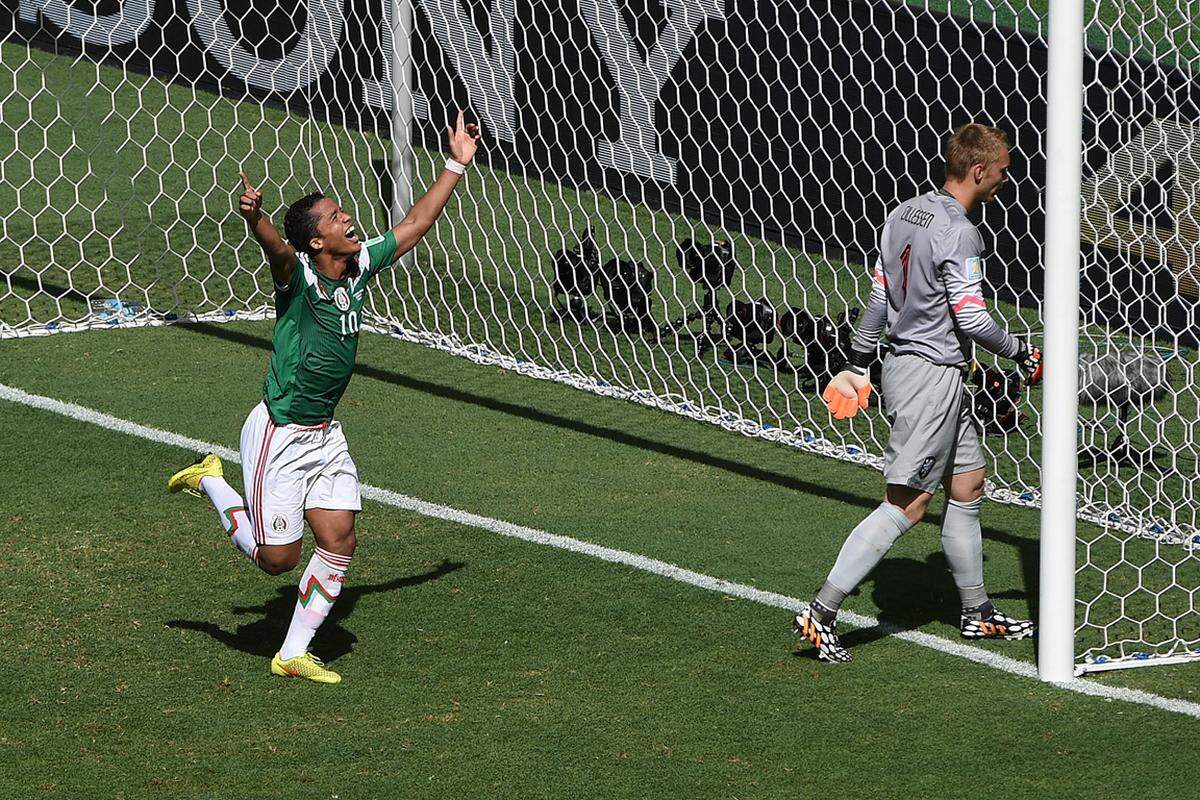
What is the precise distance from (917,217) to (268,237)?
198 centimetres

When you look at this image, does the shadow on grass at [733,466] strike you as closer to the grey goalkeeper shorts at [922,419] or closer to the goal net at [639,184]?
the goal net at [639,184]

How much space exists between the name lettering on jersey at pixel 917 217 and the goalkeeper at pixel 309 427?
1.70 m

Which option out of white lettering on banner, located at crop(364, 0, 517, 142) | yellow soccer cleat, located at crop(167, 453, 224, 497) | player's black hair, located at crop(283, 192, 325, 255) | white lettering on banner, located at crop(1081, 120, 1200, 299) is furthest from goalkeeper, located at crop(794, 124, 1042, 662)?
white lettering on banner, located at crop(364, 0, 517, 142)

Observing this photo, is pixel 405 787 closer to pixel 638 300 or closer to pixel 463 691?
pixel 463 691

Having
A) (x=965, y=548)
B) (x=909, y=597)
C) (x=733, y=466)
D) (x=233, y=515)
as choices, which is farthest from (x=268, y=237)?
(x=733, y=466)

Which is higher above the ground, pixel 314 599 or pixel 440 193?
pixel 440 193

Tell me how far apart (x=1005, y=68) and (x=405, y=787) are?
295 inches

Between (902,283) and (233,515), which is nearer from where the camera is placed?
(902,283)

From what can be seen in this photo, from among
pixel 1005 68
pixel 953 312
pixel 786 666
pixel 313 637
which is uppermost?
pixel 1005 68

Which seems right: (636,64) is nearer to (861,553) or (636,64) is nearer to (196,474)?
(196,474)

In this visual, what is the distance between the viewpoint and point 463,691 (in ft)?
16.6

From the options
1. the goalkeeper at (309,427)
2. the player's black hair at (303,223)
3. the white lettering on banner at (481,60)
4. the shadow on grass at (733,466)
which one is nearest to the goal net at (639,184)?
the white lettering on banner at (481,60)

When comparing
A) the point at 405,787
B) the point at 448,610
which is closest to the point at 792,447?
the point at 448,610

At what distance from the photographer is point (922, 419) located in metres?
5.24
